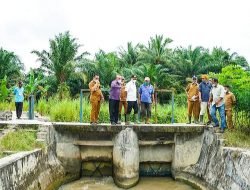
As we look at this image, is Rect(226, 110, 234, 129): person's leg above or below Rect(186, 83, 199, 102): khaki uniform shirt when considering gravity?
below

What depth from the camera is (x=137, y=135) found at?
13141 mm

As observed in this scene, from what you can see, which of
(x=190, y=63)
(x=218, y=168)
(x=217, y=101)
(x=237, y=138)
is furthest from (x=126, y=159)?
(x=190, y=63)

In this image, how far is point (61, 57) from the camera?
2714cm

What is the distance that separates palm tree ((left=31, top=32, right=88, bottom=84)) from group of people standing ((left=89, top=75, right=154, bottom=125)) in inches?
564

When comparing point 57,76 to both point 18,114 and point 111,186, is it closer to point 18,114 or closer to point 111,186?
point 18,114

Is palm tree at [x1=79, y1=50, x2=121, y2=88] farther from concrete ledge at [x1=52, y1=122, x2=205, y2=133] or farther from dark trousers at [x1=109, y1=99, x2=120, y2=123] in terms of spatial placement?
dark trousers at [x1=109, y1=99, x2=120, y2=123]

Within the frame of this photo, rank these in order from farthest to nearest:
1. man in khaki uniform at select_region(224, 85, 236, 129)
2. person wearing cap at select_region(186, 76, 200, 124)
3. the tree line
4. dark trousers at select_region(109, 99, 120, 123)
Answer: the tree line, person wearing cap at select_region(186, 76, 200, 124), dark trousers at select_region(109, 99, 120, 123), man in khaki uniform at select_region(224, 85, 236, 129)

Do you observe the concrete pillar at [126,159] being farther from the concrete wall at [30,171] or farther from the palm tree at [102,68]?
the palm tree at [102,68]

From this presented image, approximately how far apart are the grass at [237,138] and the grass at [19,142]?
5009mm

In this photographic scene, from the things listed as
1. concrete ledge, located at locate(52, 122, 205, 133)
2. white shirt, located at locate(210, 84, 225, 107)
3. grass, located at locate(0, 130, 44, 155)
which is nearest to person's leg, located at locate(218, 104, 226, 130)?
white shirt, located at locate(210, 84, 225, 107)

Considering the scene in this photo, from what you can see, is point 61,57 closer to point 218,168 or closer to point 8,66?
point 8,66

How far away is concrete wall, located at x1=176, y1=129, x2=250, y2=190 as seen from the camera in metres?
9.55

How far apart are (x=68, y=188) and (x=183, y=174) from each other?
11.6 ft

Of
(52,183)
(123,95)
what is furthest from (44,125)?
(123,95)
